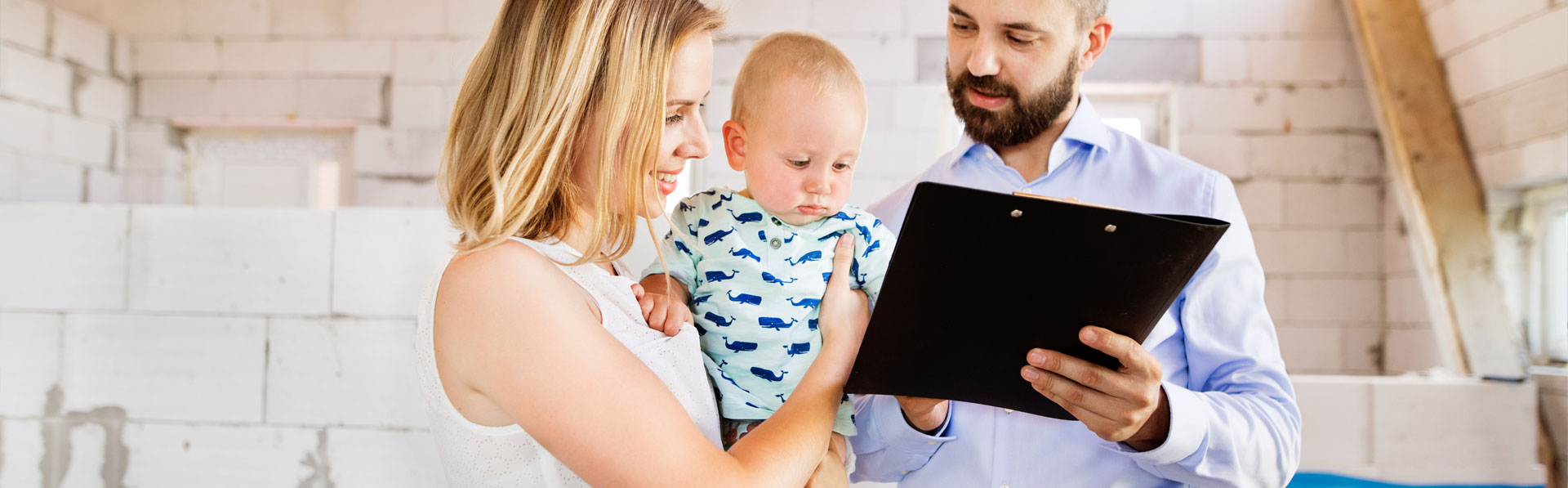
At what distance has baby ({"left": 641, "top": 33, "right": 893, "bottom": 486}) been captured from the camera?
139 centimetres

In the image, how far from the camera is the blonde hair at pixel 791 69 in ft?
4.72

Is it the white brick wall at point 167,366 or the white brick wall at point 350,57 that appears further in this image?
the white brick wall at point 350,57

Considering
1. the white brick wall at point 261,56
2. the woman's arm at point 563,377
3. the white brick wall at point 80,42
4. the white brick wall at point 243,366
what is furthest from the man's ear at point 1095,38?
the white brick wall at point 80,42

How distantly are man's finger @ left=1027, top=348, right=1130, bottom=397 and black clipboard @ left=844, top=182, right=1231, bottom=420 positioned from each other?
0.04ft

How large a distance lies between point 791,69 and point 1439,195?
156 inches

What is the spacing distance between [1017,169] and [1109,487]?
0.60 m

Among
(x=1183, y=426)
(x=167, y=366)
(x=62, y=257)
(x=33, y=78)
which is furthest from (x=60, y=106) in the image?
(x=1183, y=426)

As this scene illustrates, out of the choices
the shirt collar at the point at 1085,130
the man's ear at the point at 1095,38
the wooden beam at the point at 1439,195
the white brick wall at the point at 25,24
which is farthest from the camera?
the white brick wall at the point at 25,24

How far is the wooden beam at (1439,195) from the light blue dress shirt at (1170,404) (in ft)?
9.82

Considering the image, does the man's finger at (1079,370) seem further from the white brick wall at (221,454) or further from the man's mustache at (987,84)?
the white brick wall at (221,454)

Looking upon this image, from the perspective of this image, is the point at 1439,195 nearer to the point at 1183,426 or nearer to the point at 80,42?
the point at 1183,426

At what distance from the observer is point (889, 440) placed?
1.54 m

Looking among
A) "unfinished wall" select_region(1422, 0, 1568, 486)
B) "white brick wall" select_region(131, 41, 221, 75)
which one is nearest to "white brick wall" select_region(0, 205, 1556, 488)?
"white brick wall" select_region(131, 41, 221, 75)

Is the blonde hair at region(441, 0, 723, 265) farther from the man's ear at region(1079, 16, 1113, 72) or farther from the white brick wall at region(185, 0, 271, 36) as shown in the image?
the white brick wall at region(185, 0, 271, 36)
